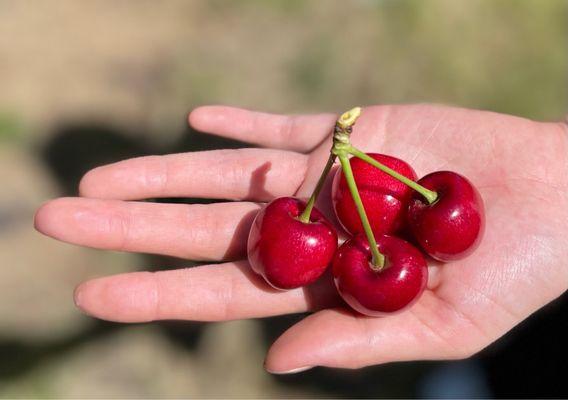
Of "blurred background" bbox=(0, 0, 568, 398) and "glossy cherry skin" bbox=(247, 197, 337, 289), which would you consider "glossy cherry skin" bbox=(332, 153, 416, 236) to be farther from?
"blurred background" bbox=(0, 0, 568, 398)

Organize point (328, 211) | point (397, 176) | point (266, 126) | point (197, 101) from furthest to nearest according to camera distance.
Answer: point (197, 101), point (266, 126), point (328, 211), point (397, 176)

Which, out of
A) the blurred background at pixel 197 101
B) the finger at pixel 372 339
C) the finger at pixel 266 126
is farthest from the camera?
the blurred background at pixel 197 101

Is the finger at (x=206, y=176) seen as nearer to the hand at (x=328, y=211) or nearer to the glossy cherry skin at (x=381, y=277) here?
the hand at (x=328, y=211)

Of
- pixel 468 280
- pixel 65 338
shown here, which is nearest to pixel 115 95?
pixel 65 338

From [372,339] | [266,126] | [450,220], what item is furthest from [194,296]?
[266,126]

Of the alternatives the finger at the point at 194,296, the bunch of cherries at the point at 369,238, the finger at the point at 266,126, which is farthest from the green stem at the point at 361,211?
the finger at the point at 266,126

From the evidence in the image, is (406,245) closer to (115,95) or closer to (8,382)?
(8,382)

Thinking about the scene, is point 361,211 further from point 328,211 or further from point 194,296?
point 194,296
